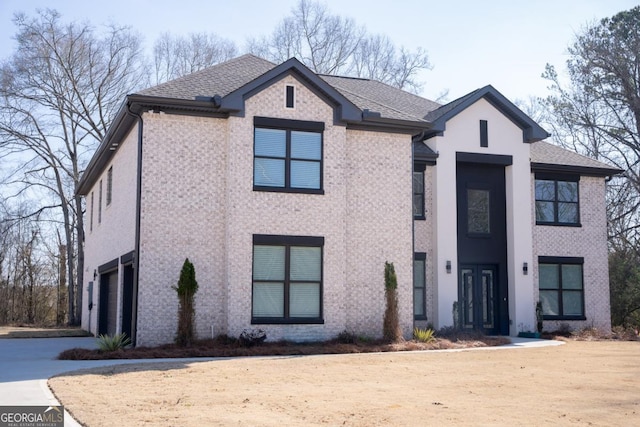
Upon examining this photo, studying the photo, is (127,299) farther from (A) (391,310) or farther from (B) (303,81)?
(B) (303,81)

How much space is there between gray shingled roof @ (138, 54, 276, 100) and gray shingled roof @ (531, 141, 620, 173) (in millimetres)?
10117

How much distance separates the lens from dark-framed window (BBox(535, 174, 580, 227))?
2541 centimetres

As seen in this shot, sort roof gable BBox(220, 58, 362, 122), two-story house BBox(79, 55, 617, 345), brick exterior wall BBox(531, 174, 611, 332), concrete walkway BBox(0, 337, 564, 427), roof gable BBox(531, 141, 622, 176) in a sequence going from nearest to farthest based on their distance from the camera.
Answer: concrete walkway BBox(0, 337, 564, 427) → two-story house BBox(79, 55, 617, 345) → roof gable BBox(220, 58, 362, 122) → brick exterior wall BBox(531, 174, 611, 332) → roof gable BBox(531, 141, 622, 176)

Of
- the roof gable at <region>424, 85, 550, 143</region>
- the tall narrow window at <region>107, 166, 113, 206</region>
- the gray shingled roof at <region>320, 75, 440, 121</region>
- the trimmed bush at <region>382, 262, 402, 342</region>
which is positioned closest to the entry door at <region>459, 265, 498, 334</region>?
the roof gable at <region>424, 85, 550, 143</region>

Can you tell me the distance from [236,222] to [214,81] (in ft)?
13.7

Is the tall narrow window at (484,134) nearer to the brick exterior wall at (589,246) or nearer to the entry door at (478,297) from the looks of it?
the brick exterior wall at (589,246)

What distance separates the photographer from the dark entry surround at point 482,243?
23.9m

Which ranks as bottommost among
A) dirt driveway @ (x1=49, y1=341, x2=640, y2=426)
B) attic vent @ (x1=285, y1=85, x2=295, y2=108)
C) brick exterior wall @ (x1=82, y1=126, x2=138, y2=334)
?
dirt driveway @ (x1=49, y1=341, x2=640, y2=426)

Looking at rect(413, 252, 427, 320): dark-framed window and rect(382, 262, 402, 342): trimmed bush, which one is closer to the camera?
rect(382, 262, 402, 342): trimmed bush

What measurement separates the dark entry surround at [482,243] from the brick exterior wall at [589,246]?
58.0 inches

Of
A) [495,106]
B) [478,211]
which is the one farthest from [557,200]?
[495,106]

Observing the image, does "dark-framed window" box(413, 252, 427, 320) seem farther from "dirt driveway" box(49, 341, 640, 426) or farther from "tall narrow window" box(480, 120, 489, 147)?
"dirt driveway" box(49, 341, 640, 426)

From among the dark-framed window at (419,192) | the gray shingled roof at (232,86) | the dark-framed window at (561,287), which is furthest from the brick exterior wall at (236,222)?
the dark-framed window at (561,287)

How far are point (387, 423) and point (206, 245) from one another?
1088cm
